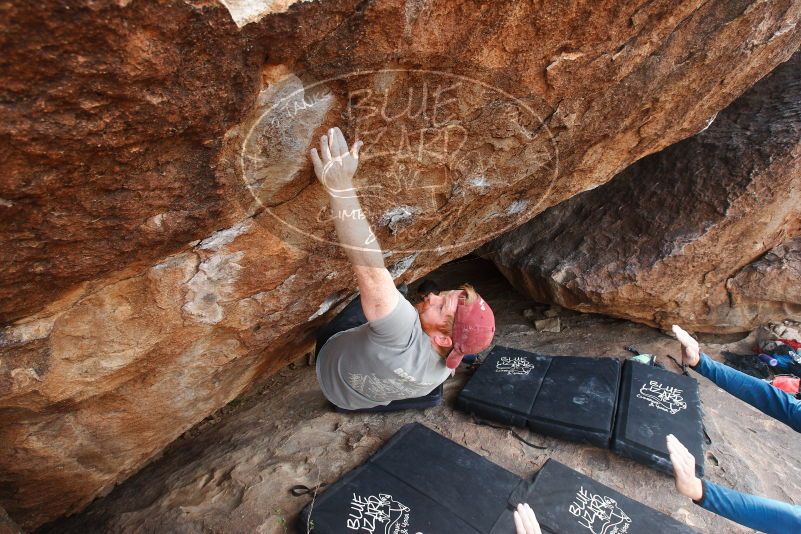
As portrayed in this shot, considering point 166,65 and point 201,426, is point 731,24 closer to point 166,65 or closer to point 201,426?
point 166,65

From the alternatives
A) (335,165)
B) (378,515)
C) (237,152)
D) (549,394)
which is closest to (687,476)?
(549,394)

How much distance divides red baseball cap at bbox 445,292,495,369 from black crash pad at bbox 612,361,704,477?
146 centimetres

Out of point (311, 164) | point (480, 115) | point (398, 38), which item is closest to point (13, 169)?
point (311, 164)

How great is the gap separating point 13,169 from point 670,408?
11.5 ft

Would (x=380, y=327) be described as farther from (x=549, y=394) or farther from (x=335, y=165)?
(x=549, y=394)

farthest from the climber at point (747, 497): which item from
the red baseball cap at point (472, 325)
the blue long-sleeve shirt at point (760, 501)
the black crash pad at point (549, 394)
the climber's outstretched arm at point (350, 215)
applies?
the climber's outstretched arm at point (350, 215)

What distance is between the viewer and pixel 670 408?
9.96ft

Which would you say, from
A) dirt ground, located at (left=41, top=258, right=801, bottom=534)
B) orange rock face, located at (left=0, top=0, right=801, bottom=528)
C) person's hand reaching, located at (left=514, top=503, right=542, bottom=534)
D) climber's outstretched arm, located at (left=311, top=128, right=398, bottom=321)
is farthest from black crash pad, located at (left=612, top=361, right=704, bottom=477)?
climber's outstretched arm, located at (left=311, top=128, right=398, bottom=321)

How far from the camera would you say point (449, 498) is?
8.00 ft

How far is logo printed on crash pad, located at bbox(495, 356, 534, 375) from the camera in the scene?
341cm

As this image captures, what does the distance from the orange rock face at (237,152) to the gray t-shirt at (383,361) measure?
344mm

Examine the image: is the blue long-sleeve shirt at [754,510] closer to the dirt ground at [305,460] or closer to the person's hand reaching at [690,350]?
the dirt ground at [305,460]

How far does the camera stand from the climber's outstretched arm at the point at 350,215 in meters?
1.67

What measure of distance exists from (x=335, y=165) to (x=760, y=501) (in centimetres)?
251
